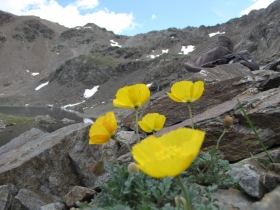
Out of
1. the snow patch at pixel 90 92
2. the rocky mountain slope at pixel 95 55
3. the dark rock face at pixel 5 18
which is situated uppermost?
the dark rock face at pixel 5 18

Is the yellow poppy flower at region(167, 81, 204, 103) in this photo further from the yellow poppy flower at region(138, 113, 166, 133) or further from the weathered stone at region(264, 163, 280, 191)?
the weathered stone at region(264, 163, 280, 191)

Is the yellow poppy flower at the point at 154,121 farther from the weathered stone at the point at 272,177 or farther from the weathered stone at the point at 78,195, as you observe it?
the weathered stone at the point at 78,195

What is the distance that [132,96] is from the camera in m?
2.18

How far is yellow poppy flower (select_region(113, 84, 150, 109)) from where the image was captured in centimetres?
218

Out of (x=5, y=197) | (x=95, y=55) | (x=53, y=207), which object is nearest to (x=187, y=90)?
(x=53, y=207)

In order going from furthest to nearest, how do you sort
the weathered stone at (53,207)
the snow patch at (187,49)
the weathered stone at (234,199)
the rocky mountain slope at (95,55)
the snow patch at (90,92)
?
the snow patch at (187,49), the snow patch at (90,92), the rocky mountain slope at (95,55), the weathered stone at (53,207), the weathered stone at (234,199)

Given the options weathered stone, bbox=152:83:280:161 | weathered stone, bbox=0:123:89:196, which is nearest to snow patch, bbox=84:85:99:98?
weathered stone, bbox=0:123:89:196

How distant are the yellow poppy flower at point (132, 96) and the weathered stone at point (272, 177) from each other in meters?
1.24

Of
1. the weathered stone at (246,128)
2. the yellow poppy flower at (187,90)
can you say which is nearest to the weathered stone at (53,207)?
the weathered stone at (246,128)

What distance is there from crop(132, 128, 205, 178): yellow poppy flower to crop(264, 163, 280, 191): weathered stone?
4.83 ft

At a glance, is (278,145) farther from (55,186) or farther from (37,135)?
(37,135)

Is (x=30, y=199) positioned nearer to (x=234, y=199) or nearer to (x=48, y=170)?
(x=48, y=170)

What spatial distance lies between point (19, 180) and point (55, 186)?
75 centimetres

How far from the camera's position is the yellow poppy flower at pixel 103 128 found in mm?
1974
